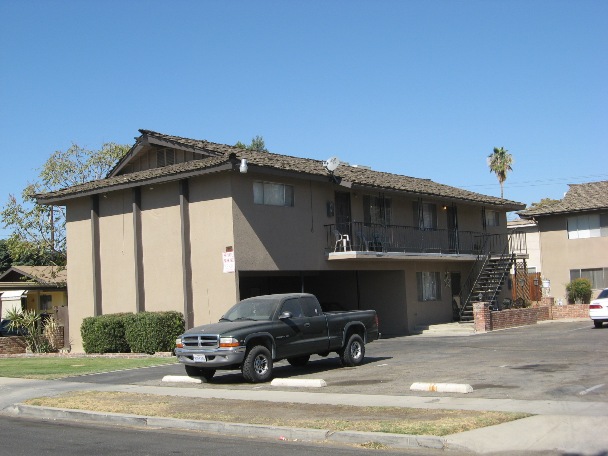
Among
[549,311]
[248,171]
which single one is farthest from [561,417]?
[549,311]

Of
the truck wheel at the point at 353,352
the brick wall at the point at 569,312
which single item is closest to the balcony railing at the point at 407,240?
the brick wall at the point at 569,312

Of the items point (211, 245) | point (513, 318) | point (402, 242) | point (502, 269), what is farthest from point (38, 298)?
point (513, 318)

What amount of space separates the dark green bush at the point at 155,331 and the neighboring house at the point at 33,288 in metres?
19.7

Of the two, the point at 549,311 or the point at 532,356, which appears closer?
the point at 532,356

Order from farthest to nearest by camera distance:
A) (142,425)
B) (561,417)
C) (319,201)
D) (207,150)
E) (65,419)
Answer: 1. (319,201)
2. (207,150)
3. (65,419)
4. (142,425)
5. (561,417)

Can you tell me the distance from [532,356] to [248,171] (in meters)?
10.6

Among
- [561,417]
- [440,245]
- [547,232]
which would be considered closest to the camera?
[561,417]

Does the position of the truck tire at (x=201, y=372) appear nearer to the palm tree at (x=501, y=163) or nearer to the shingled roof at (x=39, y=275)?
the shingled roof at (x=39, y=275)

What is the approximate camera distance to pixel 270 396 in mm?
14117

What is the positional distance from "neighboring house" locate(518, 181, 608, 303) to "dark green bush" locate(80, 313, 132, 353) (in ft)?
86.0

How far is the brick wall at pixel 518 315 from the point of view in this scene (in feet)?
97.6

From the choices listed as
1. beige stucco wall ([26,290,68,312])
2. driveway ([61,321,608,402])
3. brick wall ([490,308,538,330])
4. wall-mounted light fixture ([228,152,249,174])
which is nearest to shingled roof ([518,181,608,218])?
brick wall ([490,308,538,330])

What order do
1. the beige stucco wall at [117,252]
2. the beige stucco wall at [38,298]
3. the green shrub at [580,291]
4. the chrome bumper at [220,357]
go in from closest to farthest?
the chrome bumper at [220,357], the beige stucco wall at [117,252], the green shrub at [580,291], the beige stucco wall at [38,298]

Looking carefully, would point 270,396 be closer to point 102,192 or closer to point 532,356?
point 532,356
